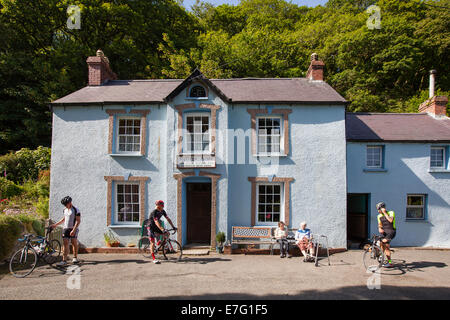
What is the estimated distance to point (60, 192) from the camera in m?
10.9

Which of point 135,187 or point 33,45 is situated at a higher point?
point 33,45

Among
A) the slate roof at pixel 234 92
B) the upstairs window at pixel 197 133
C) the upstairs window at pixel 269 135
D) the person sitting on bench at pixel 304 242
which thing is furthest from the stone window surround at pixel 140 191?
the person sitting on bench at pixel 304 242

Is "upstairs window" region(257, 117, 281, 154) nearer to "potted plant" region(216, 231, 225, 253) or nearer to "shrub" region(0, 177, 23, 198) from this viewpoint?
"potted plant" region(216, 231, 225, 253)

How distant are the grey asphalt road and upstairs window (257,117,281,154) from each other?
4592 mm

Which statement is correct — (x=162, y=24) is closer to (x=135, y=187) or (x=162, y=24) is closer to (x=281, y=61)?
(x=281, y=61)

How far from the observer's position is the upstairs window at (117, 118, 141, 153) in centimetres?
1121

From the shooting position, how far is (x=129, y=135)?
1120cm

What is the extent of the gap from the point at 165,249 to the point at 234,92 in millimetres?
7495

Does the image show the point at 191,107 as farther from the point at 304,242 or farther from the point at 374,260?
the point at 374,260

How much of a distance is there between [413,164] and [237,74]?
16046 mm

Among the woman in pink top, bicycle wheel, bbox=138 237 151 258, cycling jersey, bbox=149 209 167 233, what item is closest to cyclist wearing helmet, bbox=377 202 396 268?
the woman in pink top

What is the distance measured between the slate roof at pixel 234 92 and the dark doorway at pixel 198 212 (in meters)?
4.11

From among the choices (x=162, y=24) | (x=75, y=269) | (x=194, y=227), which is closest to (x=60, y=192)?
(x=75, y=269)
